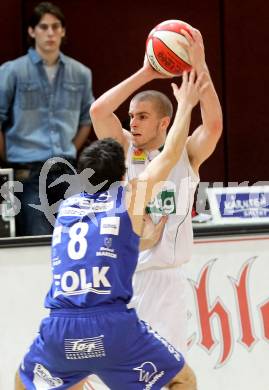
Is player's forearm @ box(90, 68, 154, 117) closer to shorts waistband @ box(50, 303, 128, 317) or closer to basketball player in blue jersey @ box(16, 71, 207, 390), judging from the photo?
basketball player in blue jersey @ box(16, 71, 207, 390)

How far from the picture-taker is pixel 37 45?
25.1 ft

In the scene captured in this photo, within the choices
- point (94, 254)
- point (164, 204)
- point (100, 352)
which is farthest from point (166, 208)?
point (100, 352)

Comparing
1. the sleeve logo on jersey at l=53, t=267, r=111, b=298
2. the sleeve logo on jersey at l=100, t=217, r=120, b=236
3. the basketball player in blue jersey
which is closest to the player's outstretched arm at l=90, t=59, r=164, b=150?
the basketball player in blue jersey

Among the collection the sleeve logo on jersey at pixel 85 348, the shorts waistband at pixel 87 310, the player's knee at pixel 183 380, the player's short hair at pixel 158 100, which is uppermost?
the player's short hair at pixel 158 100

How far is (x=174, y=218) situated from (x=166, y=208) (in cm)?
8

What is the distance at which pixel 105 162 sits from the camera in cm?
486

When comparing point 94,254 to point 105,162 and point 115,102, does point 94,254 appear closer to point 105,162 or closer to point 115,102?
point 105,162

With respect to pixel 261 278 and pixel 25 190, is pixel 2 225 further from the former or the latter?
pixel 261 278

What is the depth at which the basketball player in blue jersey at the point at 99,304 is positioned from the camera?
4.65 meters

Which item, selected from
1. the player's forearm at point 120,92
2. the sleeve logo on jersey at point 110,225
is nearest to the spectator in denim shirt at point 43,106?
the player's forearm at point 120,92

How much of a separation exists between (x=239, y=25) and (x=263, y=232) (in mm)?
3247

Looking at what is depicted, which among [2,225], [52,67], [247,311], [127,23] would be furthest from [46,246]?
[127,23]

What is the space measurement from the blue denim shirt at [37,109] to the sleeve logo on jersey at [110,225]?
273cm

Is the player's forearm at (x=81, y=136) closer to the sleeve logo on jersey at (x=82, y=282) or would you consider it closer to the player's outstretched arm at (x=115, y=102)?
the player's outstretched arm at (x=115, y=102)
